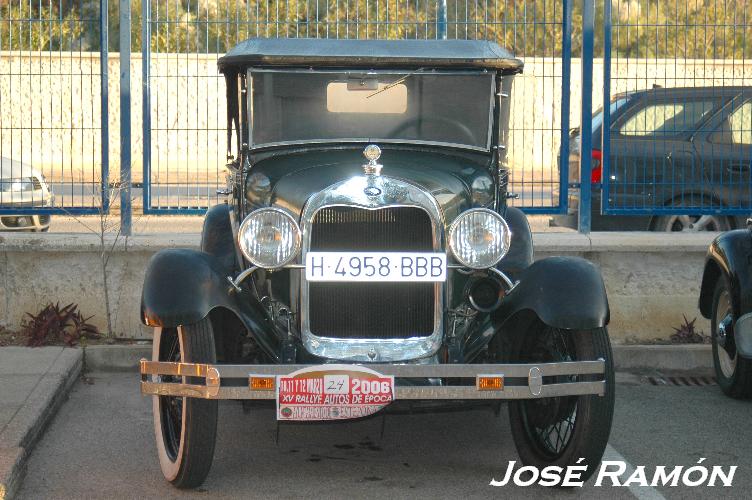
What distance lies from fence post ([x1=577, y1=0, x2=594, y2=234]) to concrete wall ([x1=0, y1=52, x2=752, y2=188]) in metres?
0.21

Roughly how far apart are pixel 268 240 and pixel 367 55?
1294mm

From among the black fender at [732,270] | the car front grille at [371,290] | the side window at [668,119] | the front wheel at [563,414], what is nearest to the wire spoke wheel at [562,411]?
the front wheel at [563,414]

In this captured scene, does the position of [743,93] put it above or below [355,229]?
above

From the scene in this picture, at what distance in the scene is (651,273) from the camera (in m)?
8.56

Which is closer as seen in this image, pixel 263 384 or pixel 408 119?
pixel 263 384

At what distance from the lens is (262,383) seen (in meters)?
Answer: 4.97

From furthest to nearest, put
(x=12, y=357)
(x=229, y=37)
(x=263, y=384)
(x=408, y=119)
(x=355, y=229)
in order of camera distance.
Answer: (x=229, y=37)
(x=12, y=357)
(x=408, y=119)
(x=355, y=229)
(x=263, y=384)

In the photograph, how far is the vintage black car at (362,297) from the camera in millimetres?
5051

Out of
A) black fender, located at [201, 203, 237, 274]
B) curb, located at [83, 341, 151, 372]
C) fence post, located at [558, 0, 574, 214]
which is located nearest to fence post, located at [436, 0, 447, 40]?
fence post, located at [558, 0, 574, 214]

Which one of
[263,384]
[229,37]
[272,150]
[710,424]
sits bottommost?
[710,424]

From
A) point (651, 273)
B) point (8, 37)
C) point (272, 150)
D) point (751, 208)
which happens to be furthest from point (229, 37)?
point (751, 208)

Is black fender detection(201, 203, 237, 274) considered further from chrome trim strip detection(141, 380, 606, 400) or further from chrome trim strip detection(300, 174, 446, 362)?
chrome trim strip detection(141, 380, 606, 400)

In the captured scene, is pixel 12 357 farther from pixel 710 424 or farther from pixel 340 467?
pixel 710 424

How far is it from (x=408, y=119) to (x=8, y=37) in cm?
355
